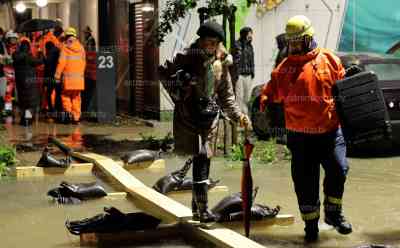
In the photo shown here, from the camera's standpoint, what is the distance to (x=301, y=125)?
7574 millimetres

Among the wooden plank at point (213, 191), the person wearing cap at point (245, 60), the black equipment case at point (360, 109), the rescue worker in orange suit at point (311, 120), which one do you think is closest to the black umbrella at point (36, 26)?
the person wearing cap at point (245, 60)

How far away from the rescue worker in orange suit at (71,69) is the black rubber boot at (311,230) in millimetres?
11520

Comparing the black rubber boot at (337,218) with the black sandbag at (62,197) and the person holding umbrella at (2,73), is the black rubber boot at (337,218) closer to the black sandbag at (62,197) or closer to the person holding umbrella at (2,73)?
the black sandbag at (62,197)

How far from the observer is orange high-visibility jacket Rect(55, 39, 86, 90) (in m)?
18.3

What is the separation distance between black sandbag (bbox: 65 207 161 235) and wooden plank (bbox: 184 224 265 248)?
15.6 inches

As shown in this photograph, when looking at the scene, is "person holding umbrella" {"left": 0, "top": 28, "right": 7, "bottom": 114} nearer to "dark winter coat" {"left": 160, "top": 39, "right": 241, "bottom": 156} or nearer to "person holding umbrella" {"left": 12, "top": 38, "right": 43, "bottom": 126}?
"person holding umbrella" {"left": 12, "top": 38, "right": 43, "bottom": 126}

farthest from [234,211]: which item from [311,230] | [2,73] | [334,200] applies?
[2,73]

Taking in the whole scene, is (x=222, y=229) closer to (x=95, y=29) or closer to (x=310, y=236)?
(x=310, y=236)

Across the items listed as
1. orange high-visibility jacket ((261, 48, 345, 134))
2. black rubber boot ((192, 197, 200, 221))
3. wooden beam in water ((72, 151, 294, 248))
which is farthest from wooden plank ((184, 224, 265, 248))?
orange high-visibility jacket ((261, 48, 345, 134))

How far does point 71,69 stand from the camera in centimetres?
1834

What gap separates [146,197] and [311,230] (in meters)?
2.13

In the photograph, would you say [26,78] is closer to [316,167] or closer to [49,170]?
[49,170]

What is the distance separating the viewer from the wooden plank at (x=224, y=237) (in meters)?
6.96

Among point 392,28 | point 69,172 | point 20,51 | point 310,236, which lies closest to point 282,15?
point 392,28
